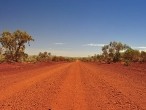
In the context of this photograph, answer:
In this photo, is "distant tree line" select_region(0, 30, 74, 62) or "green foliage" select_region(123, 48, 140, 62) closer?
"distant tree line" select_region(0, 30, 74, 62)

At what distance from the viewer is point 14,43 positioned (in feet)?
192

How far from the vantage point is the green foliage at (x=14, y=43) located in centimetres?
5681

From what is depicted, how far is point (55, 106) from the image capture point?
9719mm

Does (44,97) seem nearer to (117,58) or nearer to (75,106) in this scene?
(75,106)

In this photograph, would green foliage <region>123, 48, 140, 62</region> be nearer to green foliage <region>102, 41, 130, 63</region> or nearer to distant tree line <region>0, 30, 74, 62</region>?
green foliage <region>102, 41, 130, 63</region>

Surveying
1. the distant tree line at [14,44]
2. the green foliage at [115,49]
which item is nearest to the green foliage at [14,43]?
the distant tree line at [14,44]

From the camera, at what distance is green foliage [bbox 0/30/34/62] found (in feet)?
186

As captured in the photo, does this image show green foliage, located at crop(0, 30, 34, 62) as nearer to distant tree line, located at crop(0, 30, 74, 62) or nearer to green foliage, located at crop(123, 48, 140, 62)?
distant tree line, located at crop(0, 30, 74, 62)

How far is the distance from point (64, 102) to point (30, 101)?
50.6 inches

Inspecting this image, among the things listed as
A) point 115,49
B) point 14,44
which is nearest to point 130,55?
point 115,49

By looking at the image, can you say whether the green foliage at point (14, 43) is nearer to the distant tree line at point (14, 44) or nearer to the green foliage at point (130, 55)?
the distant tree line at point (14, 44)

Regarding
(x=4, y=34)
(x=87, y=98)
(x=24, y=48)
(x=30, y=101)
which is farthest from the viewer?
(x=24, y=48)

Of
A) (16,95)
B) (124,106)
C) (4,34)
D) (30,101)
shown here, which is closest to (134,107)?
(124,106)

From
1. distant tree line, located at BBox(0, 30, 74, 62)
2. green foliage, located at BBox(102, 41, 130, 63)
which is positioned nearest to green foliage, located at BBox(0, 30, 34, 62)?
distant tree line, located at BBox(0, 30, 74, 62)
